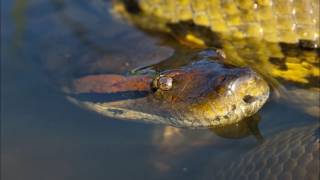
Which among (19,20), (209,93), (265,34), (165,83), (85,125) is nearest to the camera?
(209,93)

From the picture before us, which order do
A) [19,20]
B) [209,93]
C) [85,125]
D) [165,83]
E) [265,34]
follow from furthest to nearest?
[19,20], [85,125], [265,34], [165,83], [209,93]

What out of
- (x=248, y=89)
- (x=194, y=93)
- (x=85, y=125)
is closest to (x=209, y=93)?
(x=194, y=93)

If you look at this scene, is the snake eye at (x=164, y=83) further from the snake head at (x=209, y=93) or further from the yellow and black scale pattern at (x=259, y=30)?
the yellow and black scale pattern at (x=259, y=30)

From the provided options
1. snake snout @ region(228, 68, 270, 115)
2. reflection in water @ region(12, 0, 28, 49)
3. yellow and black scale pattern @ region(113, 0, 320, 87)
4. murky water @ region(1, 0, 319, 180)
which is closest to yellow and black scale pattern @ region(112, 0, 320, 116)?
yellow and black scale pattern @ region(113, 0, 320, 87)

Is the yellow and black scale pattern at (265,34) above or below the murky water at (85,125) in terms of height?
above

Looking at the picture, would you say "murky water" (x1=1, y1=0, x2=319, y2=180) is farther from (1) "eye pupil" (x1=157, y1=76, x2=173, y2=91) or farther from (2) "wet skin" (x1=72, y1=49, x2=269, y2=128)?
(1) "eye pupil" (x1=157, y1=76, x2=173, y2=91)

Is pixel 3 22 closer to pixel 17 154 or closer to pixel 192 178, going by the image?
pixel 17 154

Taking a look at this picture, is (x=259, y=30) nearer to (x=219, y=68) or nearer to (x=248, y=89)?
(x=219, y=68)

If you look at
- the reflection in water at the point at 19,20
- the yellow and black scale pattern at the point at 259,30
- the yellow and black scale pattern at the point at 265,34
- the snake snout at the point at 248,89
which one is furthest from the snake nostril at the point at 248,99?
the reflection in water at the point at 19,20
